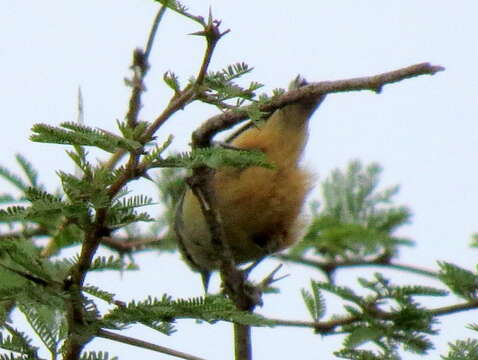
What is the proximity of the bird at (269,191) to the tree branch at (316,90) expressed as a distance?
232 cm

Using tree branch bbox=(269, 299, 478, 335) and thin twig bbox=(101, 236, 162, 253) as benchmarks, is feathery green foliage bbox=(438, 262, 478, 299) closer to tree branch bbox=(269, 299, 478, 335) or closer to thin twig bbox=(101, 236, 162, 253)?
tree branch bbox=(269, 299, 478, 335)

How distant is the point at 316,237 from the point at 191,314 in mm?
2526

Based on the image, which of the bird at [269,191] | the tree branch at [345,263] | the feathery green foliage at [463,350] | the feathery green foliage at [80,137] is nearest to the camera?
the feathery green foliage at [80,137]

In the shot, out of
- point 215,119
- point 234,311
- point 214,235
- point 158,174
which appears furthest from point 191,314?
point 158,174

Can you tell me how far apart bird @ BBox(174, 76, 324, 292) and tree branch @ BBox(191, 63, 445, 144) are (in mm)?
2319

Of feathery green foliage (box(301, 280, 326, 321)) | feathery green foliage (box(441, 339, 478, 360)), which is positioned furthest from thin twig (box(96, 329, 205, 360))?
feathery green foliage (box(301, 280, 326, 321))

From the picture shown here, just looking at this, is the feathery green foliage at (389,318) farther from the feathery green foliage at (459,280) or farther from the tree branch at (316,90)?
the tree branch at (316,90)

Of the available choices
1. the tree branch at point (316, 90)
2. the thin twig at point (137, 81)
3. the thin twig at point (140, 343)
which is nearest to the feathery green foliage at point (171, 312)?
the thin twig at point (140, 343)

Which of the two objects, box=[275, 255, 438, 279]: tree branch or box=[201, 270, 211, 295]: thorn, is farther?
box=[201, 270, 211, 295]: thorn

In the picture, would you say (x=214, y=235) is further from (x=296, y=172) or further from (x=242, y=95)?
(x=296, y=172)

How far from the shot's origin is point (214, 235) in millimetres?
3691

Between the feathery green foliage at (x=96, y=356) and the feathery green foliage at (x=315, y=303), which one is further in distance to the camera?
the feathery green foliage at (x=315, y=303)

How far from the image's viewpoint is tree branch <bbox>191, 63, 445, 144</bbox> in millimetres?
2453

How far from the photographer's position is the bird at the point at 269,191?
5.50m
